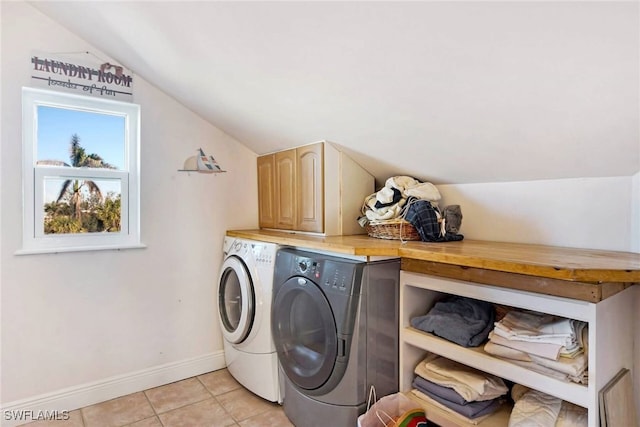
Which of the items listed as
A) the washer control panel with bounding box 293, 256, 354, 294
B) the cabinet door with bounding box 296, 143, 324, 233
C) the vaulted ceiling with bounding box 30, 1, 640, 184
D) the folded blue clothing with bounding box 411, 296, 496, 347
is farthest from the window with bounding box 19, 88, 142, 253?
the folded blue clothing with bounding box 411, 296, 496, 347

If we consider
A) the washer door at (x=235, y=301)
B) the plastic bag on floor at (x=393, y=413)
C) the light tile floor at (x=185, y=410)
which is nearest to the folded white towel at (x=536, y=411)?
the plastic bag on floor at (x=393, y=413)

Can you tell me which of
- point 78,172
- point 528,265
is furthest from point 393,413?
point 78,172

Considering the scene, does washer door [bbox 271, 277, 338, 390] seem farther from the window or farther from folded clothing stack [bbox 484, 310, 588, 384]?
the window

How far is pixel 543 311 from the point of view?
1.17 metres

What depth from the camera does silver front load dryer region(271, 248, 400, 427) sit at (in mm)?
1513

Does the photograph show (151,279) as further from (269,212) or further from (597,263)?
(597,263)

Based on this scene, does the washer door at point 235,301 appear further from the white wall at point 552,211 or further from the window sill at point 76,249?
the white wall at point 552,211

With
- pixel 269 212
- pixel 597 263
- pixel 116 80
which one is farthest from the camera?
pixel 269 212

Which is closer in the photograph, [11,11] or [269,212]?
[11,11]

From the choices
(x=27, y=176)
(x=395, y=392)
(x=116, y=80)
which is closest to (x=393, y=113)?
(x=395, y=392)

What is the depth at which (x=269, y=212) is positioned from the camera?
2611 millimetres

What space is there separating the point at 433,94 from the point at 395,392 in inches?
54.1

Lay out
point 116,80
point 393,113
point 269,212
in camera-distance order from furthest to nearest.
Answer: point 269,212
point 116,80
point 393,113

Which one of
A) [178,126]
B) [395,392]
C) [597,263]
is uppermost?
[178,126]
